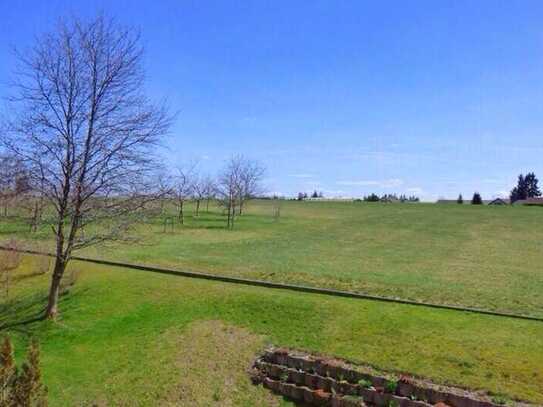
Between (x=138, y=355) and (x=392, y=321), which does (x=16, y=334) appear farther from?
(x=392, y=321)

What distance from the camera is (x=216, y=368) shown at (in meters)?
8.67

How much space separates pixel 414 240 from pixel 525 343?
1780 centimetres

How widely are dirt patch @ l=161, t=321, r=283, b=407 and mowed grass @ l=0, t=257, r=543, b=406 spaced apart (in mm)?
22

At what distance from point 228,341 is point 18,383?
507 cm

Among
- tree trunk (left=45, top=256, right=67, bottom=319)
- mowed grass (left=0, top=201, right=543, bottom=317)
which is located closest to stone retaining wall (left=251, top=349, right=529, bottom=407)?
mowed grass (left=0, top=201, right=543, bottom=317)

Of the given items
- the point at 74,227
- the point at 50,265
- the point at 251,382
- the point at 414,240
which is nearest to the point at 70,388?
the point at 251,382

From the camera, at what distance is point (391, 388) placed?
753 centimetres

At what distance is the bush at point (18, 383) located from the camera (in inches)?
195

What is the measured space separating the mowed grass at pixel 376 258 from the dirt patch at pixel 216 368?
3.69m

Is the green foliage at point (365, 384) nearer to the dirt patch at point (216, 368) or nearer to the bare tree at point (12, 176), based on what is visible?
the dirt patch at point (216, 368)

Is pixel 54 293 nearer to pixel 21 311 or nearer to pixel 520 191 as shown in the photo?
pixel 21 311

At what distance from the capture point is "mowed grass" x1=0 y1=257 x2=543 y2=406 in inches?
313

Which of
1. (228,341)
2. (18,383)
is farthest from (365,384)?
(18,383)

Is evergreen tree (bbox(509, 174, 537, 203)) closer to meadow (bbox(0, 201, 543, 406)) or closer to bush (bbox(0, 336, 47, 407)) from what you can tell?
meadow (bbox(0, 201, 543, 406))
